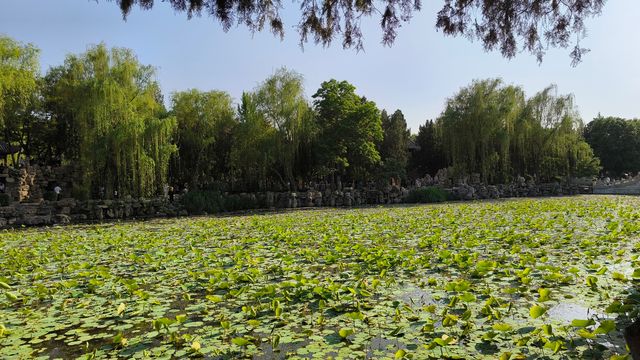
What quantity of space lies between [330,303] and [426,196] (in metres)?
18.9

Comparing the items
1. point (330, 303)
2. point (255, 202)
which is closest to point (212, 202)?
point (255, 202)

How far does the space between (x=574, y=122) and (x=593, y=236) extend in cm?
2386

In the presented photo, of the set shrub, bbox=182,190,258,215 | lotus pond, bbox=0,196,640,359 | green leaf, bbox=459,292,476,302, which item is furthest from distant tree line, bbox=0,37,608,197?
green leaf, bbox=459,292,476,302

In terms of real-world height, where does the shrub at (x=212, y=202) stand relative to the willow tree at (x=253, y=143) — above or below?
below

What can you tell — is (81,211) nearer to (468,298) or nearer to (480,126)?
(468,298)

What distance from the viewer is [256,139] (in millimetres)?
20094

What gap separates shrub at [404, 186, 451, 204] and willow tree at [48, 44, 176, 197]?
1199 cm

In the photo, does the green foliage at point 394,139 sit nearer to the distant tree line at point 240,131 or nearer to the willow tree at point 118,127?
the distant tree line at point 240,131

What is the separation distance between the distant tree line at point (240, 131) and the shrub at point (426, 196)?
2.31 meters

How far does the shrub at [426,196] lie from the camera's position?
21578 millimetres

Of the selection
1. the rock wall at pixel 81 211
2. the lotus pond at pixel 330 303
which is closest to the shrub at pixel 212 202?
the rock wall at pixel 81 211

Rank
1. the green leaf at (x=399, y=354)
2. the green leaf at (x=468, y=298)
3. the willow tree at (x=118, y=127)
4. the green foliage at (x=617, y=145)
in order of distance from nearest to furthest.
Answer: the green leaf at (x=399, y=354) → the green leaf at (x=468, y=298) → the willow tree at (x=118, y=127) → the green foliage at (x=617, y=145)

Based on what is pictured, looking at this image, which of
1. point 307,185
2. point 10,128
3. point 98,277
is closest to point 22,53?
point 10,128

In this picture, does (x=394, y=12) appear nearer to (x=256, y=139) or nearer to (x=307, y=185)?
(x=256, y=139)
